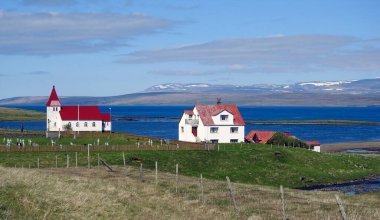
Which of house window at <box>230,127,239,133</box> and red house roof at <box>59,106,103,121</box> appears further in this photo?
red house roof at <box>59,106,103,121</box>

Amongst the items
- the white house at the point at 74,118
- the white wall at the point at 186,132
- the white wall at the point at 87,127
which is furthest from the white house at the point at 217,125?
the white house at the point at 74,118

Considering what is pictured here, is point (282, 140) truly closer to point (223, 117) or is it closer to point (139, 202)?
point (223, 117)

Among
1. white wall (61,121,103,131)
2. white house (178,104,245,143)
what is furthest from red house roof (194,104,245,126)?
white wall (61,121,103,131)

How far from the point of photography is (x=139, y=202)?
1181 inches

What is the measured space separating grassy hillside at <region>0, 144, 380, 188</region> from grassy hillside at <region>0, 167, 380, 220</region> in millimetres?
19487

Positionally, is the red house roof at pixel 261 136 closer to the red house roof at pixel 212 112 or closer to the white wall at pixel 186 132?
the red house roof at pixel 212 112

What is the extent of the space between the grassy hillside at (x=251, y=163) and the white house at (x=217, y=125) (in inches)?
669

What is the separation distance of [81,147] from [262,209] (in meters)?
41.7

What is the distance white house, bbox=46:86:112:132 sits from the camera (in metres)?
110

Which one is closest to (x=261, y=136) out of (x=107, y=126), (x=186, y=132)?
(x=186, y=132)

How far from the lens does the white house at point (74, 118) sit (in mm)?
109500

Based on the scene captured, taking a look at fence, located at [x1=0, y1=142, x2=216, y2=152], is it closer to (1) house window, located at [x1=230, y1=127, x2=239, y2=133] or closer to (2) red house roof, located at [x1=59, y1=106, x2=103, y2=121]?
(1) house window, located at [x1=230, y1=127, x2=239, y2=133]

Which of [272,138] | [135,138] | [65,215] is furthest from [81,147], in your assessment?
[65,215]

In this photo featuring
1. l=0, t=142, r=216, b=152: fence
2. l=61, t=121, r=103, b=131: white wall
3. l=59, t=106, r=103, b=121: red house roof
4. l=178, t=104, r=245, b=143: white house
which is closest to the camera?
l=0, t=142, r=216, b=152: fence
